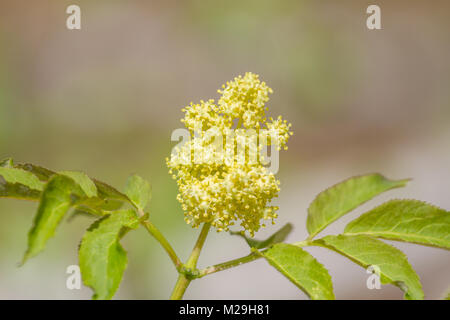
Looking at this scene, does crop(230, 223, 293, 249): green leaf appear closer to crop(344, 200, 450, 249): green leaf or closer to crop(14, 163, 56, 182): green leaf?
crop(344, 200, 450, 249): green leaf

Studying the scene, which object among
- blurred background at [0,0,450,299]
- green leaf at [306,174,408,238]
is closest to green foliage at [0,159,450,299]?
green leaf at [306,174,408,238]

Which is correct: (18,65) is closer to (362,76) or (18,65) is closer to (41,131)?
(41,131)

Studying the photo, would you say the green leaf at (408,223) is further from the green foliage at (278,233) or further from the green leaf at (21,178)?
the green leaf at (21,178)

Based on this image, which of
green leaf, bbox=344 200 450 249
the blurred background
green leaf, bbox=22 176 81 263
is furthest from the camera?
the blurred background

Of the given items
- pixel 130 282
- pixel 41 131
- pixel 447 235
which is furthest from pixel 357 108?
pixel 447 235

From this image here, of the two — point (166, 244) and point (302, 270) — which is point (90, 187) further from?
point (302, 270)


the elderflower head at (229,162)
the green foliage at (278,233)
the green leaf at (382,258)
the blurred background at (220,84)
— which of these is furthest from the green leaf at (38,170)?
the blurred background at (220,84)
